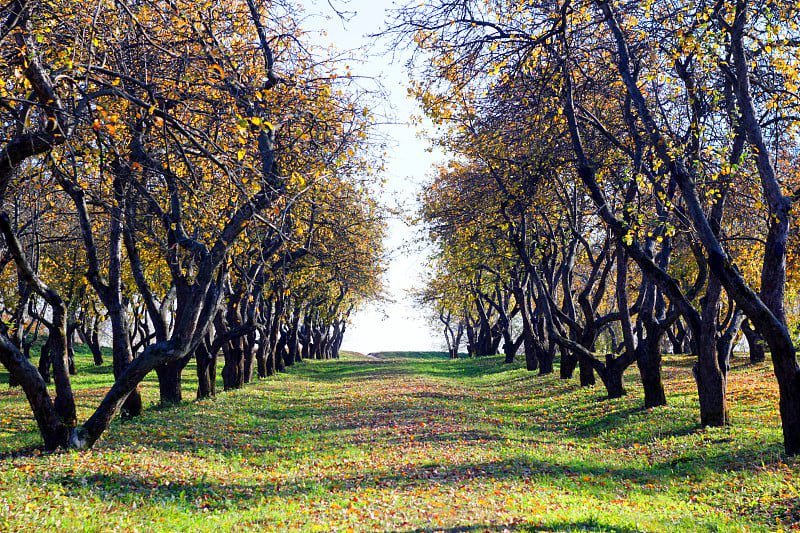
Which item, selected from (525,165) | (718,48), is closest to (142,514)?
(718,48)

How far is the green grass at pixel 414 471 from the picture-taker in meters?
7.75

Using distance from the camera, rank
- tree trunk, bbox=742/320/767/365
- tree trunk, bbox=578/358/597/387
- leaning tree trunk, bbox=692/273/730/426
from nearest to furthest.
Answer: leaning tree trunk, bbox=692/273/730/426 < tree trunk, bbox=578/358/597/387 < tree trunk, bbox=742/320/767/365

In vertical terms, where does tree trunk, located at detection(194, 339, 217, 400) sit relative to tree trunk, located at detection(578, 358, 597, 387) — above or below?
above

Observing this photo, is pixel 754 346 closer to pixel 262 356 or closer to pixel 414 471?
pixel 414 471

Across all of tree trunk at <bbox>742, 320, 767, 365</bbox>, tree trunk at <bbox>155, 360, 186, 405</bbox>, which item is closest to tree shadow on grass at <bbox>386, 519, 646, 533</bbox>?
tree trunk at <bbox>155, 360, 186, 405</bbox>

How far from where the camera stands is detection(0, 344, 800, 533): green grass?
7.75 meters

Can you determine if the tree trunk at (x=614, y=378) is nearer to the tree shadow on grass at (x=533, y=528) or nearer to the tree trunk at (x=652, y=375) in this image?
the tree trunk at (x=652, y=375)

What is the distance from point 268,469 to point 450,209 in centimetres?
1505

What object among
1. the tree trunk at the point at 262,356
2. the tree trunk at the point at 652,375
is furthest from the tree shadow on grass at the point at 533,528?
the tree trunk at the point at 262,356

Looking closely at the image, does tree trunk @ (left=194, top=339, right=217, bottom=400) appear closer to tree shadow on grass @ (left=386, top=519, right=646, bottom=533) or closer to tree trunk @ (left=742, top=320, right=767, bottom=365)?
tree shadow on grass @ (left=386, top=519, right=646, bottom=533)

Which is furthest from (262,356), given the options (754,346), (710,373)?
(754,346)

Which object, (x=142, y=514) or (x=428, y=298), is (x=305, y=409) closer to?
(x=142, y=514)

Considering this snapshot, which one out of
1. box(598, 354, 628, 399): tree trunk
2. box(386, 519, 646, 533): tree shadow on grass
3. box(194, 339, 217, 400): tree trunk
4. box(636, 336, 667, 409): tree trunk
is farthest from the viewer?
box(194, 339, 217, 400): tree trunk

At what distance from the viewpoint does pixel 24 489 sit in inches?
317
